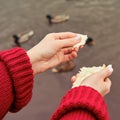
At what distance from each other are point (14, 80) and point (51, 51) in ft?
2.56

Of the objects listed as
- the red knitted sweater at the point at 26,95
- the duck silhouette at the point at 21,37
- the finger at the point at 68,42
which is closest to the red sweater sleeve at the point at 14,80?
the red knitted sweater at the point at 26,95

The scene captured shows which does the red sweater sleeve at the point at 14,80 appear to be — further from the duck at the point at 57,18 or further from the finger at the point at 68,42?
the duck at the point at 57,18

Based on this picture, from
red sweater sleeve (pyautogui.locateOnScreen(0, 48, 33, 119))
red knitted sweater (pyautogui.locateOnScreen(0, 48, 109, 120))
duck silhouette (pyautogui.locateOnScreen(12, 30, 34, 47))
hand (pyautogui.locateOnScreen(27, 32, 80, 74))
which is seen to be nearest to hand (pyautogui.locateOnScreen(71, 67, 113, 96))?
red knitted sweater (pyautogui.locateOnScreen(0, 48, 109, 120))

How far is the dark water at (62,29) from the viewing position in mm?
5961

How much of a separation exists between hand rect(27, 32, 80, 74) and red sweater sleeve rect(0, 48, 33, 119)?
0.53m

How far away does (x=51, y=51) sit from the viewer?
3.07m

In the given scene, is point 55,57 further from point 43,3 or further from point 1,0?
point 1,0

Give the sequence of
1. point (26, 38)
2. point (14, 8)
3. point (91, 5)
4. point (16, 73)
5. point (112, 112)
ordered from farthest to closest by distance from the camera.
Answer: point (14, 8) → point (91, 5) → point (26, 38) → point (112, 112) → point (16, 73)

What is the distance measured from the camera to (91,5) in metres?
8.33

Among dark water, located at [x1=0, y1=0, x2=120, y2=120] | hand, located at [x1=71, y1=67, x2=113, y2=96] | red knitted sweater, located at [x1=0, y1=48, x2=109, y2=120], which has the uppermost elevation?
red knitted sweater, located at [x1=0, y1=48, x2=109, y2=120]

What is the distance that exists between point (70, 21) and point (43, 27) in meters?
0.57

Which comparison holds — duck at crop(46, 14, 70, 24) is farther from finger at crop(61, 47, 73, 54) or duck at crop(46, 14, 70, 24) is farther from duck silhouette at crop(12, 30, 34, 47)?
finger at crop(61, 47, 73, 54)

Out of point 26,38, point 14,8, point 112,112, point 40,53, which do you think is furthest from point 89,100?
point 14,8

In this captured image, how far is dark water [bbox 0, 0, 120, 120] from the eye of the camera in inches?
235
